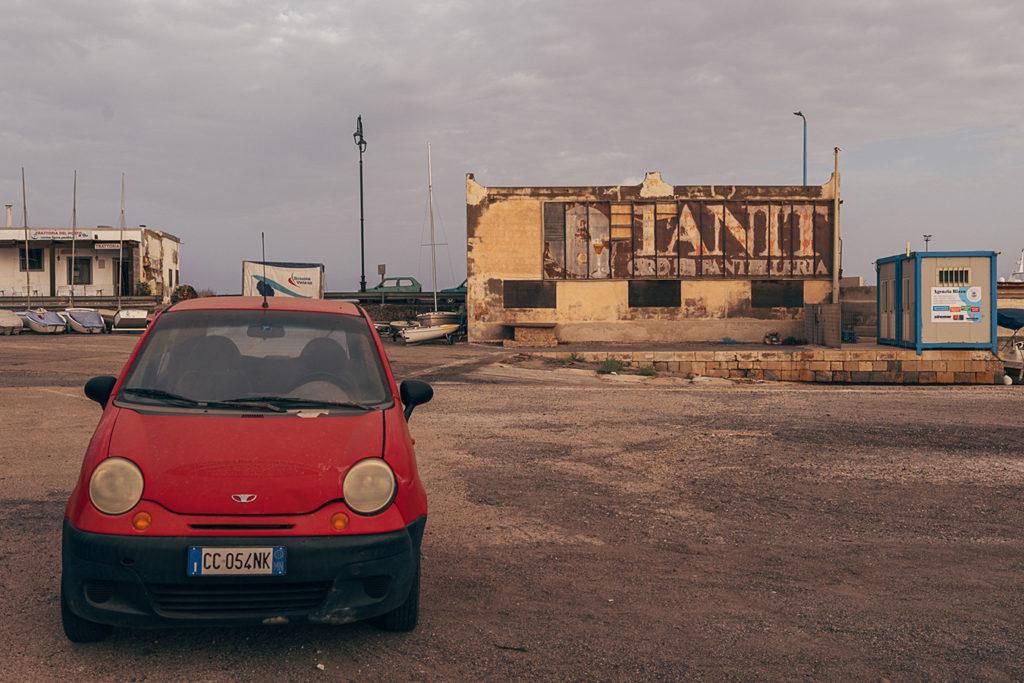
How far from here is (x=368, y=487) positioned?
12.0 ft

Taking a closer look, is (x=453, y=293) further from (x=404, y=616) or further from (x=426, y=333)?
(x=404, y=616)

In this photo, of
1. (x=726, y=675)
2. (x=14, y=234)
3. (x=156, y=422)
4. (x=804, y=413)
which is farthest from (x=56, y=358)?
(x=14, y=234)

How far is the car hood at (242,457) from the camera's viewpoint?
3492 millimetres

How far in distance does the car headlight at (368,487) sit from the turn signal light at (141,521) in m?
0.77

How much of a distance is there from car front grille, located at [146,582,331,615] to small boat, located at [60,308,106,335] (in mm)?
36093

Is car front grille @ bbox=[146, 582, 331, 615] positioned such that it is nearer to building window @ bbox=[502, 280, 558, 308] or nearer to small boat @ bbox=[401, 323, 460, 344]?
small boat @ bbox=[401, 323, 460, 344]

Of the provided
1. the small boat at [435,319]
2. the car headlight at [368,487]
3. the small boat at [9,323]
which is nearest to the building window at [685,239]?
the small boat at [435,319]

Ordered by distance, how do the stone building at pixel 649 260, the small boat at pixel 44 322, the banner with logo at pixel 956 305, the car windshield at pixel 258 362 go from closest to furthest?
1. the car windshield at pixel 258 362
2. the banner with logo at pixel 956 305
3. the stone building at pixel 649 260
4. the small boat at pixel 44 322

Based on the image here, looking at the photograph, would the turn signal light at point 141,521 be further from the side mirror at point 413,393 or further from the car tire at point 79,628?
the side mirror at point 413,393

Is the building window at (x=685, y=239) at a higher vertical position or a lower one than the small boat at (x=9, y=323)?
higher

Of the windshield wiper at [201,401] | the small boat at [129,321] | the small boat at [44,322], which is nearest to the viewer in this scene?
the windshield wiper at [201,401]

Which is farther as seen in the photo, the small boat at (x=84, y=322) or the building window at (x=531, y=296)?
the small boat at (x=84, y=322)

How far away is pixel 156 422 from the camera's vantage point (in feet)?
12.7

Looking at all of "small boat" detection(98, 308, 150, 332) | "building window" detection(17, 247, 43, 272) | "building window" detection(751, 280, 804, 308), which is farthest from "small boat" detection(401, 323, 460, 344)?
"building window" detection(17, 247, 43, 272)
